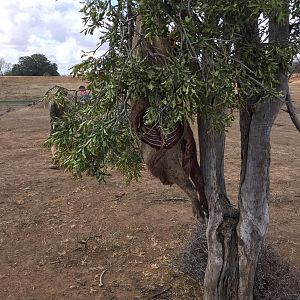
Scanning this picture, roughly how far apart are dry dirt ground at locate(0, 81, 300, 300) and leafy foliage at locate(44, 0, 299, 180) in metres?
2.13

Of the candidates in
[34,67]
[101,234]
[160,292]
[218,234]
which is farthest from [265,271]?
[34,67]

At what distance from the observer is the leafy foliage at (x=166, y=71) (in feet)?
8.04

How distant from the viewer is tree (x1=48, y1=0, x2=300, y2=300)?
245cm

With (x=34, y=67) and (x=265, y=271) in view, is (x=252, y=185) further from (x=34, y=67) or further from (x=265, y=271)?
(x=34, y=67)

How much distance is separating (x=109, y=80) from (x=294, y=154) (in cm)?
973

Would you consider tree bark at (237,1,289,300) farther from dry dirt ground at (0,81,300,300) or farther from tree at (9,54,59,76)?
tree at (9,54,59,76)

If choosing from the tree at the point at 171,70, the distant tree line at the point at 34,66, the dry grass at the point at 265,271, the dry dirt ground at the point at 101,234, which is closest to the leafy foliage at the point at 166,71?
the tree at the point at 171,70

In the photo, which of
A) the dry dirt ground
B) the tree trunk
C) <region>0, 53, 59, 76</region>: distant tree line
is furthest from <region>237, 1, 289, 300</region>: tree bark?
<region>0, 53, 59, 76</region>: distant tree line

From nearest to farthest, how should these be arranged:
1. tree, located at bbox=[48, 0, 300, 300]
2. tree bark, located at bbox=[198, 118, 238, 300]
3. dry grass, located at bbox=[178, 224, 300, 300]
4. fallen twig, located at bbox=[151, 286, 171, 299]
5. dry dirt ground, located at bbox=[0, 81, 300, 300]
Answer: tree, located at bbox=[48, 0, 300, 300], tree bark, located at bbox=[198, 118, 238, 300], dry grass, located at bbox=[178, 224, 300, 300], fallen twig, located at bbox=[151, 286, 171, 299], dry dirt ground, located at bbox=[0, 81, 300, 300]

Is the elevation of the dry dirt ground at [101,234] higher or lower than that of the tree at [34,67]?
lower

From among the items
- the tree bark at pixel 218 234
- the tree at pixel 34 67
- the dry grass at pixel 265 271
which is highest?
the tree at pixel 34 67

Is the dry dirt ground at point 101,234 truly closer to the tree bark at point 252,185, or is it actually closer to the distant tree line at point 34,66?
the tree bark at point 252,185

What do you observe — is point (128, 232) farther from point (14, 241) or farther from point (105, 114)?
point (105, 114)

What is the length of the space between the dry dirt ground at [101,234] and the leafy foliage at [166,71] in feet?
7.00
